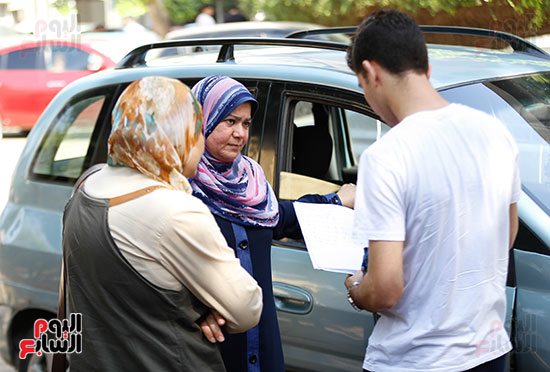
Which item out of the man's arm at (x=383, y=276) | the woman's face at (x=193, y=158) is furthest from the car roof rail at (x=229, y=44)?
the man's arm at (x=383, y=276)

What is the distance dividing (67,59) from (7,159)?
2.04 metres

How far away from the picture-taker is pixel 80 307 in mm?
1963

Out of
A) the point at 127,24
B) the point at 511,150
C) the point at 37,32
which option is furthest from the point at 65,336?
the point at 127,24

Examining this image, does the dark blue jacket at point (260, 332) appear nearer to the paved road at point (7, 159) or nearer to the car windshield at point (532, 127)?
the car windshield at point (532, 127)

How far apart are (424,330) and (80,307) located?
91 cm

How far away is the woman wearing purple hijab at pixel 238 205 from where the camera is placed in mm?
2420

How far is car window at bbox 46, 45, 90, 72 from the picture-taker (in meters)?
12.0

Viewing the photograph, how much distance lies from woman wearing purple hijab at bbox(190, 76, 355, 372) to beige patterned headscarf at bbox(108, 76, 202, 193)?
0.48 meters

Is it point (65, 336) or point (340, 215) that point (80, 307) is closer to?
point (65, 336)

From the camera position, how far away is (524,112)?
286 cm

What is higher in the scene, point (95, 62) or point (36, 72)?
point (95, 62)

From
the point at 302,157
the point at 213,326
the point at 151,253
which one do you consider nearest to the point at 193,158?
the point at 151,253

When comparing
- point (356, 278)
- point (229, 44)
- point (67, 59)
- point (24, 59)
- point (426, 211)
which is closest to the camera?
point (426, 211)

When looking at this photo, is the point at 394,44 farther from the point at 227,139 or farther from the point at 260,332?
the point at 260,332
